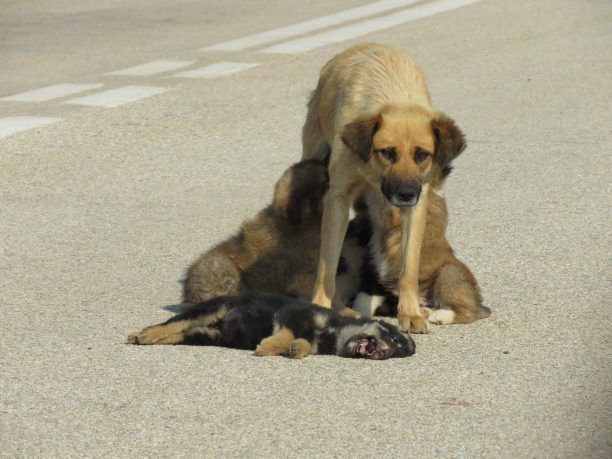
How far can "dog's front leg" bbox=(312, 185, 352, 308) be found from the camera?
7.39 metres

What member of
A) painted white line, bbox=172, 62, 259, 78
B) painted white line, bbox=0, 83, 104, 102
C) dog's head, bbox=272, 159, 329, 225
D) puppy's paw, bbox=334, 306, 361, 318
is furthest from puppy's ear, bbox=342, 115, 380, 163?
painted white line, bbox=172, 62, 259, 78

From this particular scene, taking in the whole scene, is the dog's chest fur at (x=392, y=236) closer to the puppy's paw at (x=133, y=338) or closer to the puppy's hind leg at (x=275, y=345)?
the puppy's hind leg at (x=275, y=345)

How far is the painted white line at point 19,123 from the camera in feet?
38.9

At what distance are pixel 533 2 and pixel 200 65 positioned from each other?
21.1 ft

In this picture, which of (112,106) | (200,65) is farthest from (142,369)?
(200,65)

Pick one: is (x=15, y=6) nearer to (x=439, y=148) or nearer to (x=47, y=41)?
(x=47, y=41)

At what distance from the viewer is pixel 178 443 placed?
5.48m

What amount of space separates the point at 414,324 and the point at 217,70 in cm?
801

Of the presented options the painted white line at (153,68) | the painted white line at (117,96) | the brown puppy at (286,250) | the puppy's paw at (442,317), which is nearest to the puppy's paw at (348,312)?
the brown puppy at (286,250)

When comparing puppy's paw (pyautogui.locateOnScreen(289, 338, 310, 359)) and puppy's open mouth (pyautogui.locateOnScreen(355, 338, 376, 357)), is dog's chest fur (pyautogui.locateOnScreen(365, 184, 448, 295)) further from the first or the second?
puppy's paw (pyautogui.locateOnScreen(289, 338, 310, 359))

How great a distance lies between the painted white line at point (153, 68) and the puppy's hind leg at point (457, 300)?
769 cm

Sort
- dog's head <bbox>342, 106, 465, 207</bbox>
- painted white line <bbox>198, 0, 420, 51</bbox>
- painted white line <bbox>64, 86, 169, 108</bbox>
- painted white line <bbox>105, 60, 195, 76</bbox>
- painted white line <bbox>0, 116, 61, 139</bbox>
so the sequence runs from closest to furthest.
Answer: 1. dog's head <bbox>342, 106, 465, 207</bbox>
2. painted white line <bbox>0, 116, 61, 139</bbox>
3. painted white line <bbox>64, 86, 169, 108</bbox>
4. painted white line <bbox>105, 60, 195, 76</bbox>
5. painted white line <bbox>198, 0, 420, 51</bbox>

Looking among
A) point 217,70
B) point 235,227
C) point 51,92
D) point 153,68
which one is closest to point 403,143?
point 235,227

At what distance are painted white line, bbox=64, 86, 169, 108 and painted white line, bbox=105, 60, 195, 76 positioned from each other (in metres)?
0.83
